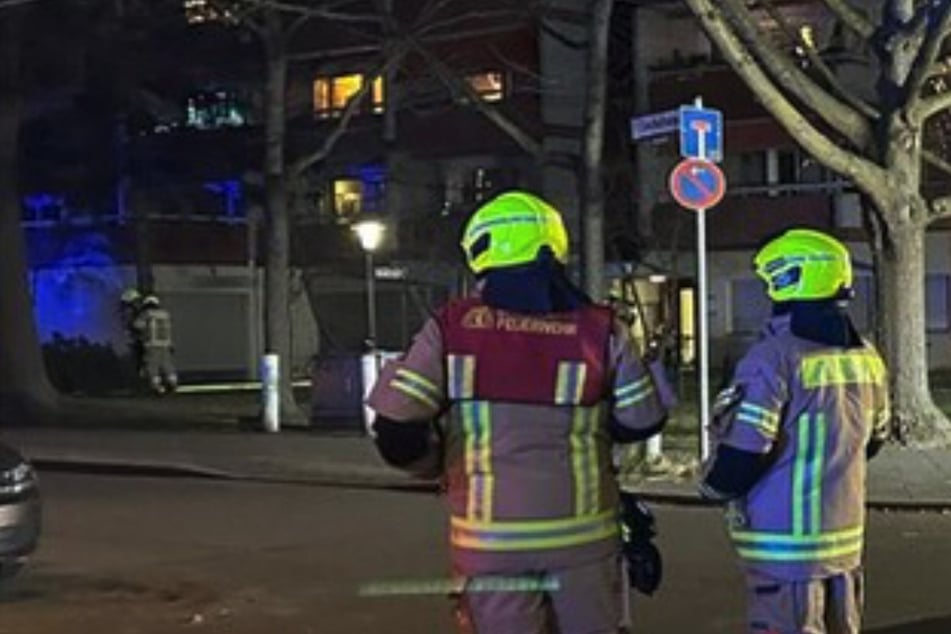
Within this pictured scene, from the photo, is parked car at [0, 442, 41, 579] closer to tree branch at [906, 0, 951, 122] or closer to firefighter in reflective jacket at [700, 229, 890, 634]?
firefighter in reflective jacket at [700, 229, 890, 634]

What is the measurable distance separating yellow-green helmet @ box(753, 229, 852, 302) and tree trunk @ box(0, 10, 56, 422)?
24.2 metres

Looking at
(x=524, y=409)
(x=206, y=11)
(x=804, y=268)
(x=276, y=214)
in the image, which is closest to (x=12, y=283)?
(x=276, y=214)

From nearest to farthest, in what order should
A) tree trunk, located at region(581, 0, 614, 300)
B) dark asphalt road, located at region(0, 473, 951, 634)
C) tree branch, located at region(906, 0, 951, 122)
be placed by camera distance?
dark asphalt road, located at region(0, 473, 951, 634) < tree branch, located at region(906, 0, 951, 122) < tree trunk, located at region(581, 0, 614, 300)

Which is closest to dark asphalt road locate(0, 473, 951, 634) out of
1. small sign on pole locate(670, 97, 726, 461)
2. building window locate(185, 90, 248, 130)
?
small sign on pole locate(670, 97, 726, 461)

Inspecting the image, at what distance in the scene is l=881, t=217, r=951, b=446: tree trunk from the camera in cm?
1867

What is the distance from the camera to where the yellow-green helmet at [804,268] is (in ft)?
17.1

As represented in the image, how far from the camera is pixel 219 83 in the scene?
44.8 m

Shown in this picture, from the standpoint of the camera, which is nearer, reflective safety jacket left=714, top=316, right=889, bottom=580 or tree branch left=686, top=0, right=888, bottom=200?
reflective safety jacket left=714, top=316, right=889, bottom=580

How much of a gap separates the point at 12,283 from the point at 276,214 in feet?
17.3

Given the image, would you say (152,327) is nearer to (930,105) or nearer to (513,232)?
(930,105)

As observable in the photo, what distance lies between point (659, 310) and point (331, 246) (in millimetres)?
9184

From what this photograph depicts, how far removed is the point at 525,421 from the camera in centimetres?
459

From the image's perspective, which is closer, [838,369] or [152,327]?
[838,369]

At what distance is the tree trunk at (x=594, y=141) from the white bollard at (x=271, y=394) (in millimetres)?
4910
